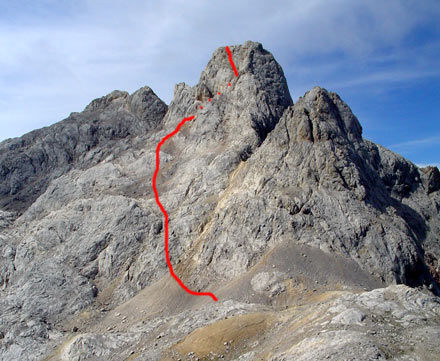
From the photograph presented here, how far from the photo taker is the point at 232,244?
148 feet

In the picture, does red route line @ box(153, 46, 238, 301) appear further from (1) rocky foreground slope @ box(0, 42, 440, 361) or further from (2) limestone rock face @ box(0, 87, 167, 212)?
(2) limestone rock face @ box(0, 87, 167, 212)

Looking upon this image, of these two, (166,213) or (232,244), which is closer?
(232,244)

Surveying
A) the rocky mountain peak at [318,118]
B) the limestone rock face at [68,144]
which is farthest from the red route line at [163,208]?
the rocky mountain peak at [318,118]

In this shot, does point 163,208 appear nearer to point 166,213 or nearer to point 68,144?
A: point 166,213

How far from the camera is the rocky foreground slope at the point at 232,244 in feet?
97.6

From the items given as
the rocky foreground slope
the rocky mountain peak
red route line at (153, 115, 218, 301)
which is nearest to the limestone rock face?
the rocky foreground slope

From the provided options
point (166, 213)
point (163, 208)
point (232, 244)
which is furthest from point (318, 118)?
point (163, 208)

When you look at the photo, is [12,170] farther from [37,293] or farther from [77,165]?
[37,293]

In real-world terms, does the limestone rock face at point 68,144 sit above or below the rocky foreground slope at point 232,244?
above

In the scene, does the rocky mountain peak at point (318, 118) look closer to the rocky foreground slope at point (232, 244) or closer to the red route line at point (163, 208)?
the rocky foreground slope at point (232, 244)

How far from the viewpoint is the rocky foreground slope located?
29.7 meters

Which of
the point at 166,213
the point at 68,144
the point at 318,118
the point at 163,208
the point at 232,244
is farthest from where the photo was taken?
the point at 68,144

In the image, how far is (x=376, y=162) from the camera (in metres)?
72.6

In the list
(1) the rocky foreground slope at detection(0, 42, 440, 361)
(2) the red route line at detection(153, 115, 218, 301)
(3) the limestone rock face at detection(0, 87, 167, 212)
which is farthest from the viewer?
(3) the limestone rock face at detection(0, 87, 167, 212)
